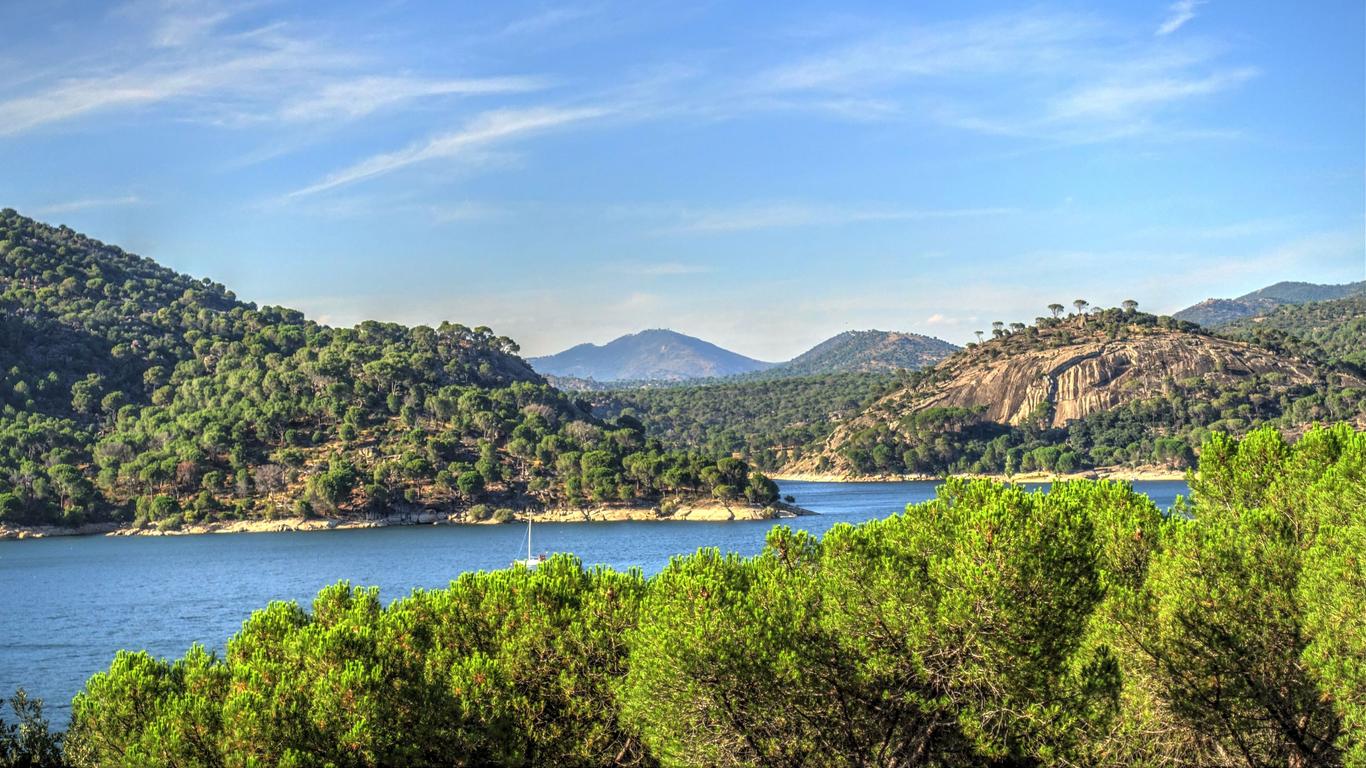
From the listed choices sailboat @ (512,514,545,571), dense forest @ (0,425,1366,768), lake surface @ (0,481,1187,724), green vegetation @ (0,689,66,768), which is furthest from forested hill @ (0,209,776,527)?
dense forest @ (0,425,1366,768)

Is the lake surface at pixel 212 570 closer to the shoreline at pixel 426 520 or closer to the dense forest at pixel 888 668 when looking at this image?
the shoreline at pixel 426 520

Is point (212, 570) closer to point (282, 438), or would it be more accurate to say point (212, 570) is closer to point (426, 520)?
point (426, 520)

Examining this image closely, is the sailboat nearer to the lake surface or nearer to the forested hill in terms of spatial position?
the lake surface

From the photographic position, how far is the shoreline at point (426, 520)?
130250 millimetres

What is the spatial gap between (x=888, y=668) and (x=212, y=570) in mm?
88328

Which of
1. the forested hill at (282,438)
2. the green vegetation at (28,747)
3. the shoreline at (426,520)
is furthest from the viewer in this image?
the forested hill at (282,438)

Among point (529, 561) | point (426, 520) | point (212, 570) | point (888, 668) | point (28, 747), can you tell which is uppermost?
point (888, 668)

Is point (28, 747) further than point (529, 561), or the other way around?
point (529, 561)

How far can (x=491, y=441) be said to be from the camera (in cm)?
15438

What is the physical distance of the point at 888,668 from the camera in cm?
2272

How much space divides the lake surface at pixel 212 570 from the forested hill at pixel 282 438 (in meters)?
6.12

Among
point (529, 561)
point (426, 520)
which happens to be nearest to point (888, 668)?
point (529, 561)

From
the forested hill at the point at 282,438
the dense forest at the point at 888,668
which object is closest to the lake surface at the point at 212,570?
the forested hill at the point at 282,438

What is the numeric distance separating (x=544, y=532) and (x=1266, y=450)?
10698 cm
